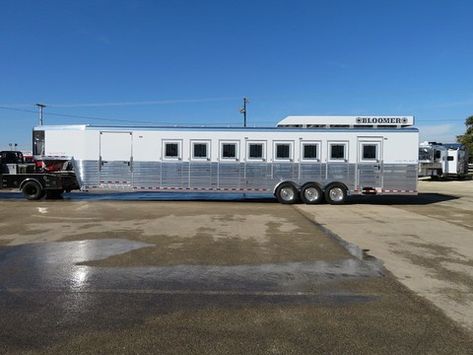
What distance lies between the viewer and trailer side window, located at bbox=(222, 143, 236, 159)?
748 inches

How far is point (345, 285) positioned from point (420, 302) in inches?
41.3

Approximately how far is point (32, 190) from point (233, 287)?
15.9 meters

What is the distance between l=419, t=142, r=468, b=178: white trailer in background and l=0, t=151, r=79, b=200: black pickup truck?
93.4ft

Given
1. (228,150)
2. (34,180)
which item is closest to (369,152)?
(228,150)

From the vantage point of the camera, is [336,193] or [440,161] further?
[440,161]

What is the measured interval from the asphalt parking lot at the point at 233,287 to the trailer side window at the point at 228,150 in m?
6.63

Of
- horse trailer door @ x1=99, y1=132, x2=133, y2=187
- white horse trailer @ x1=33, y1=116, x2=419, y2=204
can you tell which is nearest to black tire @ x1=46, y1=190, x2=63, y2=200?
white horse trailer @ x1=33, y1=116, x2=419, y2=204

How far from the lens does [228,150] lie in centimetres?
1903

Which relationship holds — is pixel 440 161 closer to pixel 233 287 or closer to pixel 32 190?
pixel 32 190

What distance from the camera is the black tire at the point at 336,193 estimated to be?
18.8 meters

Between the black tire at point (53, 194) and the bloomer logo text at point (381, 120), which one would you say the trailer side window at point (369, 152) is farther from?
the black tire at point (53, 194)

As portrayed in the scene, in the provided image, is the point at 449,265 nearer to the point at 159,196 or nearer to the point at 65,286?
the point at 65,286

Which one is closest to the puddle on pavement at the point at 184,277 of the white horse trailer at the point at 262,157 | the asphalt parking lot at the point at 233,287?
the asphalt parking lot at the point at 233,287

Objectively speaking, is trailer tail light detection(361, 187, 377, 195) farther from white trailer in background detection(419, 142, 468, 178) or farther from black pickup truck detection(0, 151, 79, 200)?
white trailer in background detection(419, 142, 468, 178)
